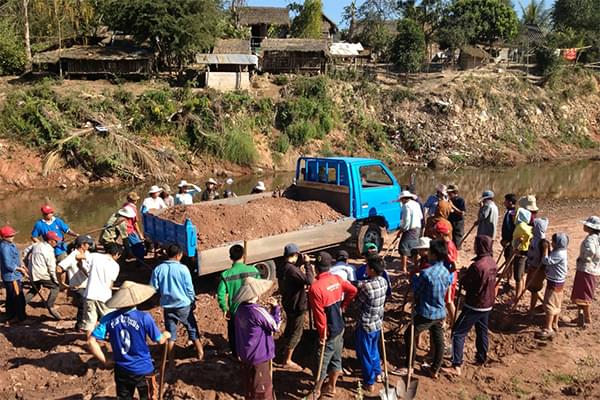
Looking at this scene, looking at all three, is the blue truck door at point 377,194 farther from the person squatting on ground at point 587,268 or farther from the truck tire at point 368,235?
the person squatting on ground at point 587,268

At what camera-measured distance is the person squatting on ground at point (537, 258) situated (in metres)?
7.47

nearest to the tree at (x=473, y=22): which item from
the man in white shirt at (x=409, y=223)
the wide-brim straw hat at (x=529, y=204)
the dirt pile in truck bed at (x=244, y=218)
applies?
the man in white shirt at (x=409, y=223)

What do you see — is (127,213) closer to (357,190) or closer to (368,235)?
(357,190)

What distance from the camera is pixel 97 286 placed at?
619 cm

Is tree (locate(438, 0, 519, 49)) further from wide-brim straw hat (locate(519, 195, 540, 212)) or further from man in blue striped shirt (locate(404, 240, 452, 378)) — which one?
man in blue striped shirt (locate(404, 240, 452, 378))

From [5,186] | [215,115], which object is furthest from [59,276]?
[215,115]

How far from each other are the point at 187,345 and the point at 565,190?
774 inches

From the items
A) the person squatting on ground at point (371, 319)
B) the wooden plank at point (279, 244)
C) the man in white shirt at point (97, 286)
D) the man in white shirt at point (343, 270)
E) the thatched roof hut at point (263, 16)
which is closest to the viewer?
the person squatting on ground at point (371, 319)

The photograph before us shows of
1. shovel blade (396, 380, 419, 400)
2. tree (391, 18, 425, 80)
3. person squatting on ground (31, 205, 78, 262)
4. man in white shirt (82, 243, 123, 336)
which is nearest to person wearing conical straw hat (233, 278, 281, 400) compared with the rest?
shovel blade (396, 380, 419, 400)

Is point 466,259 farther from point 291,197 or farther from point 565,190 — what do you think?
point 565,190

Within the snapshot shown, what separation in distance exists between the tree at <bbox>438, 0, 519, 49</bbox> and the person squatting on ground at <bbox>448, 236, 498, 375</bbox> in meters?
35.0

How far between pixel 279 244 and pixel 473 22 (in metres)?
35.1

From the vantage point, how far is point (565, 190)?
2123 cm

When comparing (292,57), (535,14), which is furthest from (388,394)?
(535,14)
